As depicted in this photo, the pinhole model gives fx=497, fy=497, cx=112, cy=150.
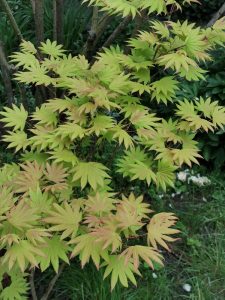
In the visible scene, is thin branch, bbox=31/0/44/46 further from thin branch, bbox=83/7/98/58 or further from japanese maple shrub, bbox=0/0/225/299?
japanese maple shrub, bbox=0/0/225/299

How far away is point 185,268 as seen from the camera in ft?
11.5

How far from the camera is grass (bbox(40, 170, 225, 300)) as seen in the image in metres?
3.17

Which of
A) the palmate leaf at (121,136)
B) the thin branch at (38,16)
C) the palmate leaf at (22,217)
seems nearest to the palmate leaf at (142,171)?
the palmate leaf at (121,136)

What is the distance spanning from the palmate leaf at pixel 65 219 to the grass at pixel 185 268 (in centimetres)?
92

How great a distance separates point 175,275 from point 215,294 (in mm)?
308

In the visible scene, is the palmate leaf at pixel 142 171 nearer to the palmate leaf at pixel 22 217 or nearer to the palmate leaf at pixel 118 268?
the palmate leaf at pixel 118 268

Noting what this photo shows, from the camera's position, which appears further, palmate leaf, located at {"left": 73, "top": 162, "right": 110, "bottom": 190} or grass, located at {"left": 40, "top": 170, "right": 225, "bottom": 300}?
grass, located at {"left": 40, "top": 170, "right": 225, "bottom": 300}

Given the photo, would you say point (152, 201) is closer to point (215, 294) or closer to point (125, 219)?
point (215, 294)

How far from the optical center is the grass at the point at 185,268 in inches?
125

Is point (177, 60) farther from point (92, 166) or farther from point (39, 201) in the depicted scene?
point (39, 201)

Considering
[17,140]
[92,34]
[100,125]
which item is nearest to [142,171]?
[100,125]

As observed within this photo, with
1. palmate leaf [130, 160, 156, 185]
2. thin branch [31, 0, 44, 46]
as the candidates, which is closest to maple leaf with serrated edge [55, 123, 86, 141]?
palmate leaf [130, 160, 156, 185]

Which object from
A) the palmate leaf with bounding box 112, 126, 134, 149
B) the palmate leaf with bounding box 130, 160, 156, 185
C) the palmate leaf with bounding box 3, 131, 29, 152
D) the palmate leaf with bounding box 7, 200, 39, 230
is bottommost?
the palmate leaf with bounding box 3, 131, 29, 152

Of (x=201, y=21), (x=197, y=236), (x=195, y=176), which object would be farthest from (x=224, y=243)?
(x=201, y=21)
